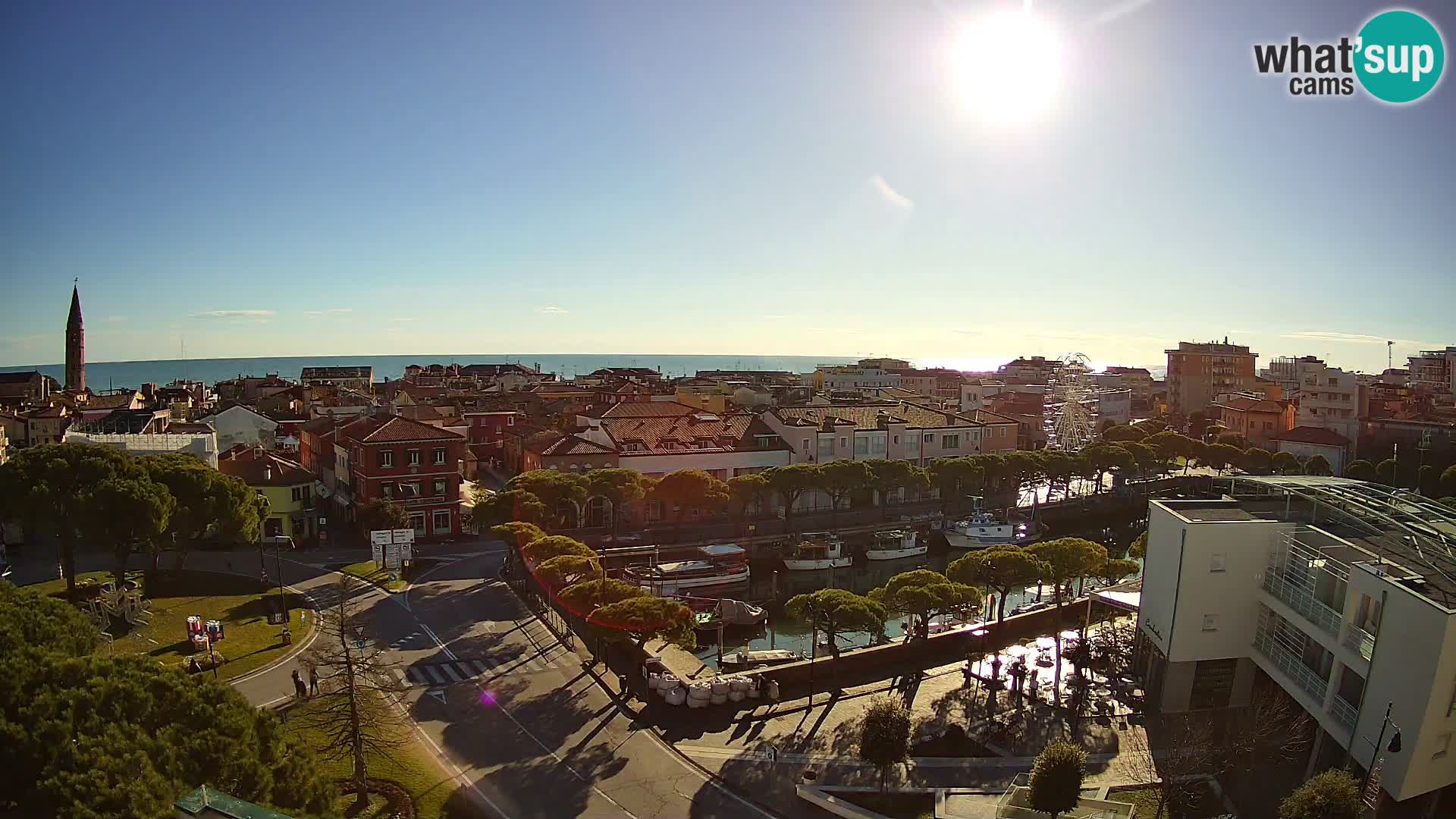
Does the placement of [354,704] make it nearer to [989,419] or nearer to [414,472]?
[414,472]

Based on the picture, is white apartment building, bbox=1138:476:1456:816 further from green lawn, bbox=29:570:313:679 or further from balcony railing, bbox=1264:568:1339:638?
green lawn, bbox=29:570:313:679

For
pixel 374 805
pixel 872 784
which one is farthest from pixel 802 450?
pixel 374 805

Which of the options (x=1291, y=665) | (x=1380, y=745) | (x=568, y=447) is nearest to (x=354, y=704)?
(x=1380, y=745)

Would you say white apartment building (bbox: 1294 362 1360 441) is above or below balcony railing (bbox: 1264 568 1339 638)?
above

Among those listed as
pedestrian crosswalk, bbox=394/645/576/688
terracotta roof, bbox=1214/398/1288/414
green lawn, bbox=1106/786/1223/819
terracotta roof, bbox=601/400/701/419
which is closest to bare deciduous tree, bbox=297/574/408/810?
pedestrian crosswalk, bbox=394/645/576/688

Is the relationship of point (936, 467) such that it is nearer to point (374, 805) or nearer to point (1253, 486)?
point (1253, 486)

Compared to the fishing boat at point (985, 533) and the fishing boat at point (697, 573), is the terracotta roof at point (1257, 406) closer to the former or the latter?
the fishing boat at point (985, 533)
